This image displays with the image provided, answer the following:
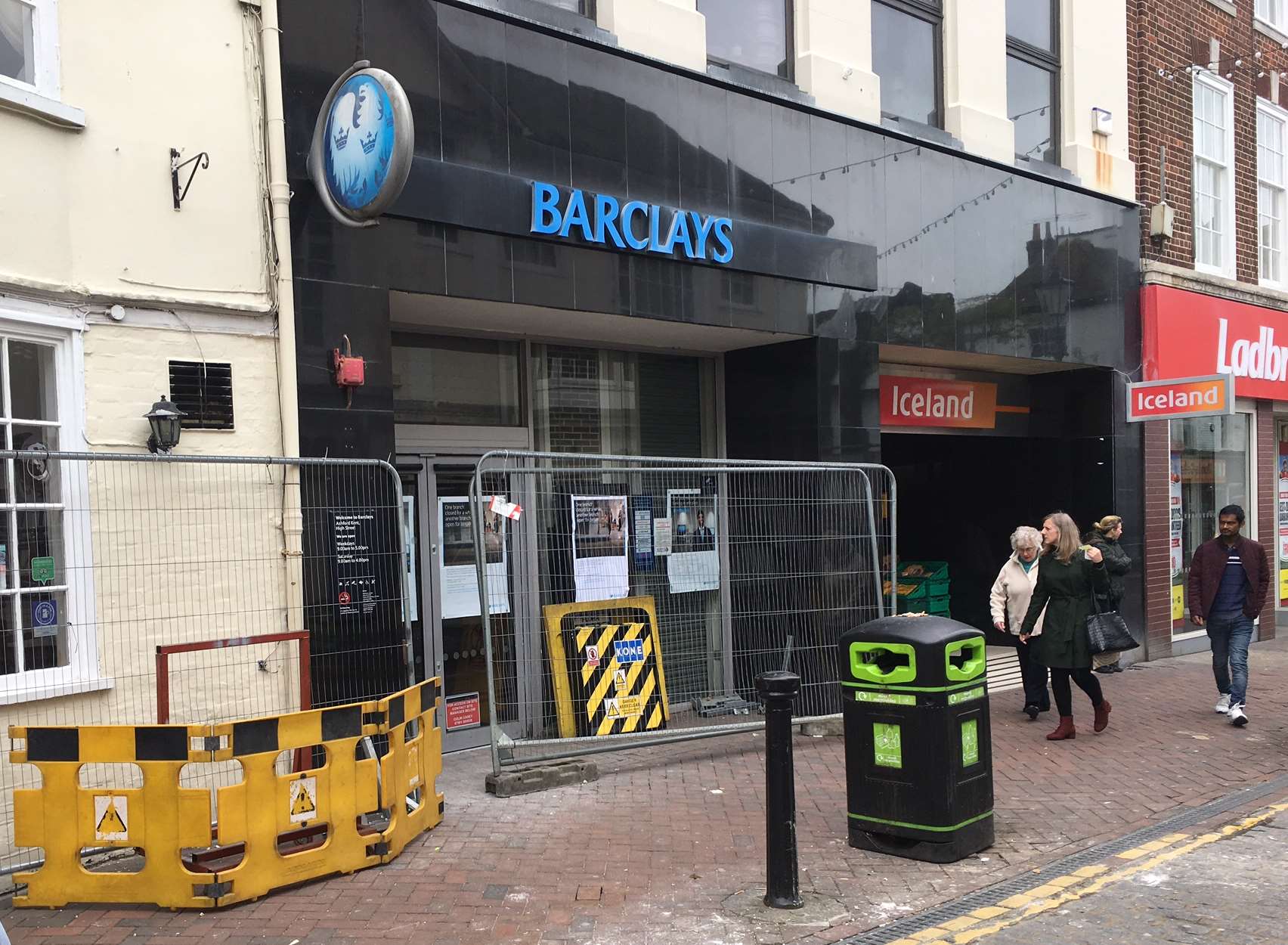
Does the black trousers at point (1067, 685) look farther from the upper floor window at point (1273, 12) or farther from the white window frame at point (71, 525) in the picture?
the upper floor window at point (1273, 12)

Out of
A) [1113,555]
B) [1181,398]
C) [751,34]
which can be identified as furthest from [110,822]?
[1181,398]

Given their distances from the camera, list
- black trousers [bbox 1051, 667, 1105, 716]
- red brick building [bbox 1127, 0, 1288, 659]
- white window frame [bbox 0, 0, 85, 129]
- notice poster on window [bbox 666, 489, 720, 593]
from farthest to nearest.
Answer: red brick building [bbox 1127, 0, 1288, 659], black trousers [bbox 1051, 667, 1105, 716], notice poster on window [bbox 666, 489, 720, 593], white window frame [bbox 0, 0, 85, 129]

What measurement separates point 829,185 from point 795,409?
2052 millimetres

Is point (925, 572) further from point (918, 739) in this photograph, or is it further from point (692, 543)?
point (918, 739)

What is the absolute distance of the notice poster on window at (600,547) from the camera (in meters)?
7.38

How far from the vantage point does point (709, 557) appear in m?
7.92

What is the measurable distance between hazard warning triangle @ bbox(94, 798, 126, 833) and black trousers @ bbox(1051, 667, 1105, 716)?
6459 mm

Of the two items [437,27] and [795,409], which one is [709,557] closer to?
[795,409]

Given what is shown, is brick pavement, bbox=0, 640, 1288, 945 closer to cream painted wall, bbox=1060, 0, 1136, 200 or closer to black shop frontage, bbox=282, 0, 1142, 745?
black shop frontage, bbox=282, 0, 1142, 745

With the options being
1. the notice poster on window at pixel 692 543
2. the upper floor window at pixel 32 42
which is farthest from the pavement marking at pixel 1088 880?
the upper floor window at pixel 32 42

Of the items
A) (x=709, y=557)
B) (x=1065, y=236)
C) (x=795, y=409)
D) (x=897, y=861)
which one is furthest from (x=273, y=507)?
(x=1065, y=236)

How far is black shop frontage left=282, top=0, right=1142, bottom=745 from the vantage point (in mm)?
7113

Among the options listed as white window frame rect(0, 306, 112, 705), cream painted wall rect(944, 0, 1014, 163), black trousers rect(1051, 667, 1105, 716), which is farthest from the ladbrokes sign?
white window frame rect(0, 306, 112, 705)

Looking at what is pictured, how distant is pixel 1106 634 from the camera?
8.75 meters
